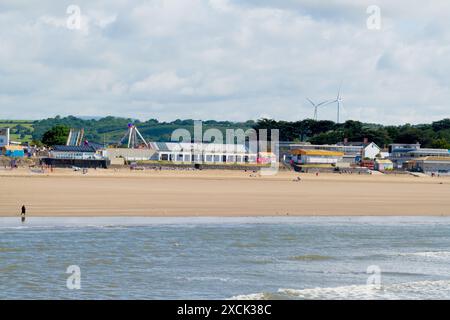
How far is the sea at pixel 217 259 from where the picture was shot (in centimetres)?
1698

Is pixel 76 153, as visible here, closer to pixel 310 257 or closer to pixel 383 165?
pixel 383 165

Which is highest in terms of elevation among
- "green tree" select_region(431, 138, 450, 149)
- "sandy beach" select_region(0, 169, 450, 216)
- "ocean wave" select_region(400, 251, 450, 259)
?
"green tree" select_region(431, 138, 450, 149)

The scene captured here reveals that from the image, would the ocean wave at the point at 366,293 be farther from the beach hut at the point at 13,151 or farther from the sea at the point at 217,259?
the beach hut at the point at 13,151

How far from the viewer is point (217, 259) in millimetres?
21266

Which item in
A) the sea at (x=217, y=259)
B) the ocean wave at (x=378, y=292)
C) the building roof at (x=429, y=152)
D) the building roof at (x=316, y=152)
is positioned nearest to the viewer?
the ocean wave at (x=378, y=292)

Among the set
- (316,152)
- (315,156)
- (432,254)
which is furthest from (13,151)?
(432,254)

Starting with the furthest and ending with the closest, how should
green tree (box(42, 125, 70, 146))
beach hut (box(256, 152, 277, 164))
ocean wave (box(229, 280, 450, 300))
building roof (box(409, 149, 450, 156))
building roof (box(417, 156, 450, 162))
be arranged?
green tree (box(42, 125, 70, 146)) < building roof (box(409, 149, 450, 156)) < building roof (box(417, 156, 450, 162)) < beach hut (box(256, 152, 277, 164)) < ocean wave (box(229, 280, 450, 300))

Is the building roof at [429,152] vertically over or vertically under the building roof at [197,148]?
under

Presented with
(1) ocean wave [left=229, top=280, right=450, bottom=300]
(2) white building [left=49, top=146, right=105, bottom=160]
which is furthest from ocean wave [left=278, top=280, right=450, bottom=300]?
(2) white building [left=49, top=146, right=105, bottom=160]

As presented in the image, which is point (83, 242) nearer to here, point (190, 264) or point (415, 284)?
point (190, 264)

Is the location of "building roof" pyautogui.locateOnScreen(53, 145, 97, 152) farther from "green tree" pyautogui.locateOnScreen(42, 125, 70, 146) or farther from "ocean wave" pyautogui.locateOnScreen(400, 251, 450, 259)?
"ocean wave" pyautogui.locateOnScreen(400, 251, 450, 259)

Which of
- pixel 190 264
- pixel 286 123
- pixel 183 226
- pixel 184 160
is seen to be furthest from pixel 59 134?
pixel 190 264

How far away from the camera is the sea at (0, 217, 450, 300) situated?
1698 centimetres

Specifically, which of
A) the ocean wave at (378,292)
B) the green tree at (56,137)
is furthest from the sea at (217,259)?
the green tree at (56,137)
